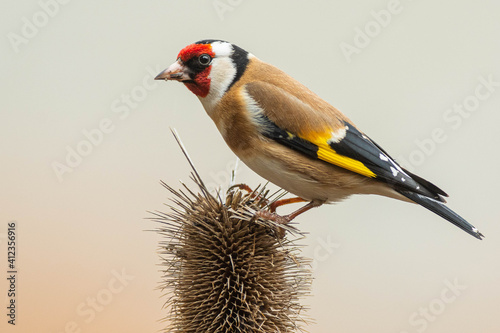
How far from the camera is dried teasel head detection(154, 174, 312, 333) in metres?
2.71

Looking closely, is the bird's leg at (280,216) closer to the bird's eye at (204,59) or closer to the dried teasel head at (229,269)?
the dried teasel head at (229,269)

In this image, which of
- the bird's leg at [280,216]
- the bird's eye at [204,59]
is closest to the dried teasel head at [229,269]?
the bird's leg at [280,216]

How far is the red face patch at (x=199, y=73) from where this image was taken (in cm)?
288

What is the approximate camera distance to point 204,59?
291 cm

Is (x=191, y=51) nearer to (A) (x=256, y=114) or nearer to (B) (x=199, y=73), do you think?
(B) (x=199, y=73)

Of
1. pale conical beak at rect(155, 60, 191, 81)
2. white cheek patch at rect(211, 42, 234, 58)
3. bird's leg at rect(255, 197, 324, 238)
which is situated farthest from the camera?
white cheek patch at rect(211, 42, 234, 58)

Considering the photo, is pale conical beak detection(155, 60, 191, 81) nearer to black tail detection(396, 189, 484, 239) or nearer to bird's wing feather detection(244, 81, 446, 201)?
bird's wing feather detection(244, 81, 446, 201)

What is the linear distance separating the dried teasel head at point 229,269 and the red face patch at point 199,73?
0.52m

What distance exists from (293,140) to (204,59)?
1.91 feet

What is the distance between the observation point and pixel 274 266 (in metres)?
2.73

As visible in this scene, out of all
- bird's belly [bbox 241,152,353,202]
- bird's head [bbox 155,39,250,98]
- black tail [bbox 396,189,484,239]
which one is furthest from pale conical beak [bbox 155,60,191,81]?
black tail [bbox 396,189,484,239]

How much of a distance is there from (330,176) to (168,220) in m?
0.80

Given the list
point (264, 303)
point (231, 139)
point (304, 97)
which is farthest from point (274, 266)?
point (304, 97)

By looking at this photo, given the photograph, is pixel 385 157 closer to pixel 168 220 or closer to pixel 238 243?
pixel 238 243
